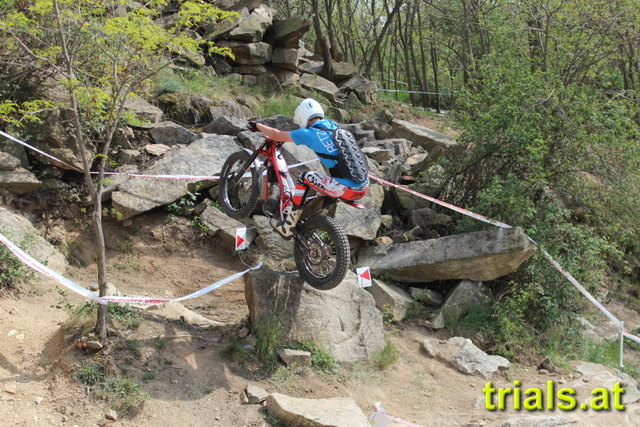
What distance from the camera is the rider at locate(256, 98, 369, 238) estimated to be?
236 inches

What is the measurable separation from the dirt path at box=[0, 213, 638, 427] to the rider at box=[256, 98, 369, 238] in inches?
51.4

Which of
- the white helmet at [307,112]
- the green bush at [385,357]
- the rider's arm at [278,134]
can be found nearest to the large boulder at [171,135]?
the rider's arm at [278,134]

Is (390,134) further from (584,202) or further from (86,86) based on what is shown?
(86,86)

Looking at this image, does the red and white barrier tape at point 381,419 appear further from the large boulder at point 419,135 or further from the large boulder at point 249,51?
the large boulder at point 249,51

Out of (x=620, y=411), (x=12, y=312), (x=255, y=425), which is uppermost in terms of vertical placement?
(x=12, y=312)

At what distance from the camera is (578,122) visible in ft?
28.8

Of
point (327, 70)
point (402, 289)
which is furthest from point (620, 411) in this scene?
point (327, 70)

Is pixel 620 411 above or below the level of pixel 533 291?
below

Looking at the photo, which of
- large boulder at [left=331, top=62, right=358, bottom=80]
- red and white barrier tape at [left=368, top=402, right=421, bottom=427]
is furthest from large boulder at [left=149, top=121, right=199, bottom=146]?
large boulder at [left=331, top=62, right=358, bottom=80]

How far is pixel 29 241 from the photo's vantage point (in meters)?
6.69

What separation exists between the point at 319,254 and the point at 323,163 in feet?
3.04

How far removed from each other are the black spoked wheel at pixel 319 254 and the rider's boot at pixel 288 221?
0.10m

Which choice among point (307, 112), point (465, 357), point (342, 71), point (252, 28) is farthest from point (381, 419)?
point (342, 71)

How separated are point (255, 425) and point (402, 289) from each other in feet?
11.9
